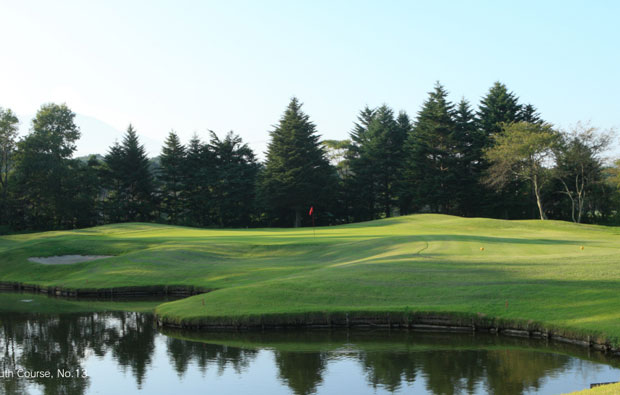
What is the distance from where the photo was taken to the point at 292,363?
16125 mm

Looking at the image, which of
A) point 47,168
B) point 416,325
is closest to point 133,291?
point 416,325

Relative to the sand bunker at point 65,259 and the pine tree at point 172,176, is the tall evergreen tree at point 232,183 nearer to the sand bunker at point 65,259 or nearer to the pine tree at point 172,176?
the pine tree at point 172,176

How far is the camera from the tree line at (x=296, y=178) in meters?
69.0

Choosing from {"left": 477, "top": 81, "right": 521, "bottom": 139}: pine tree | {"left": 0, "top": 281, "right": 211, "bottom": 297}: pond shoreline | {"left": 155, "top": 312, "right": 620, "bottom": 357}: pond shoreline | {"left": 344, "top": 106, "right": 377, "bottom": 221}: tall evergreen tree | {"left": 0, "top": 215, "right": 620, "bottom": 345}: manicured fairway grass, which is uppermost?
{"left": 477, "top": 81, "right": 521, "bottom": 139}: pine tree

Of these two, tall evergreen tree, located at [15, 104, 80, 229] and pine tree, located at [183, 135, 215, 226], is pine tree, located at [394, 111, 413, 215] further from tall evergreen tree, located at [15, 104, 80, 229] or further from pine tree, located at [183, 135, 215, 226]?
tall evergreen tree, located at [15, 104, 80, 229]

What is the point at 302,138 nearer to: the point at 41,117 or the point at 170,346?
the point at 41,117

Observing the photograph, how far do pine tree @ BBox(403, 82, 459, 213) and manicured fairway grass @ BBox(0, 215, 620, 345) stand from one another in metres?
27.2

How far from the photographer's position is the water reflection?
558 inches

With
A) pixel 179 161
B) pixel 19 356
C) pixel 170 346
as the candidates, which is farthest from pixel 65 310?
pixel 179 161

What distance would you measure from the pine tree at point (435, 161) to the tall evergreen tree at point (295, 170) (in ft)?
38.0

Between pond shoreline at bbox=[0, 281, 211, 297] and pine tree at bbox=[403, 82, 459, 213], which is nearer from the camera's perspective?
pond shoreline at bbox=[0, 281, 211, 297]

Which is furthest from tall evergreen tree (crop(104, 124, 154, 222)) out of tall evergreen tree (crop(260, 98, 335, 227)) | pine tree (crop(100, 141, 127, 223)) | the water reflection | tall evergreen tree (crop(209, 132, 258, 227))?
the water reflection

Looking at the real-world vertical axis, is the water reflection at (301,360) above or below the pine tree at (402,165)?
below

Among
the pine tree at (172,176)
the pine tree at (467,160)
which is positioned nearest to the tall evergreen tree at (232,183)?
the pine tree at (172,176)
